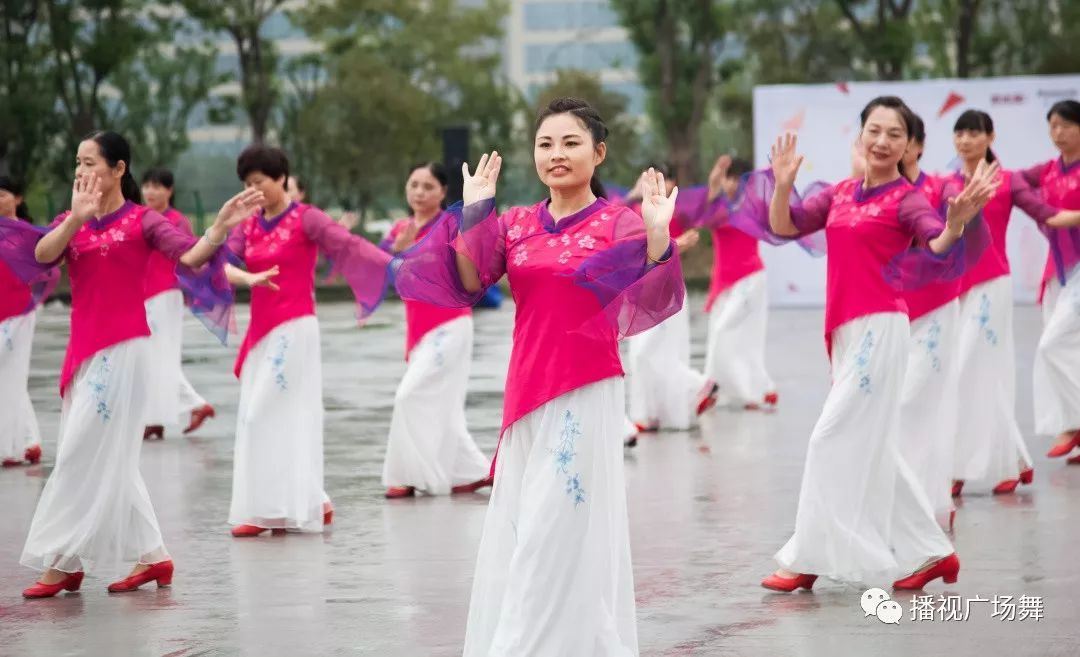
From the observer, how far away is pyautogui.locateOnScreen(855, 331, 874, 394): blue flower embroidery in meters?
7.19

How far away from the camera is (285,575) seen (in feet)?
25.8

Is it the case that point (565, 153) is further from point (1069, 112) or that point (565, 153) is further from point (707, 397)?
point (707, 397)

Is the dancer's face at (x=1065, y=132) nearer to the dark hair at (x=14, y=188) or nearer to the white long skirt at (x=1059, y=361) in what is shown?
the white long skirt at (x=1059, y=361)

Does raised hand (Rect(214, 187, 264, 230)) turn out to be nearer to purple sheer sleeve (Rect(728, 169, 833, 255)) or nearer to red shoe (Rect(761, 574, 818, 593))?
purple sheer sleeve (Rect(728, 169, 833, 255))

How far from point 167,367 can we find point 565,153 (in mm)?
7865

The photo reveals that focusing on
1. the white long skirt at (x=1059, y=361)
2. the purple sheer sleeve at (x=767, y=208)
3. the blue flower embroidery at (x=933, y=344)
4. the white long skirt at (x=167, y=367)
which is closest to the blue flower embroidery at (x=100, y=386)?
the purple sheer sleeve at (x=767, y=208)

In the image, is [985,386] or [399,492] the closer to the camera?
[985,386]

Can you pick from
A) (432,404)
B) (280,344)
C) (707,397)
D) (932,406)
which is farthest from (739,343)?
(280,344)

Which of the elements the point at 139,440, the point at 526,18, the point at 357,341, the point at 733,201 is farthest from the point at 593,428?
the point at 526,18

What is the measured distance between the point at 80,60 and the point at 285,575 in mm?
27071

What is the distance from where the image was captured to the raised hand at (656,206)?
534 centimetres

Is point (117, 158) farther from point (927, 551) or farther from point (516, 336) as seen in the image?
point (927, 551)

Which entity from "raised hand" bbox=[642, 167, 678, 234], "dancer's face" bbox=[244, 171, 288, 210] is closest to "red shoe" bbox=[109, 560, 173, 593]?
"dancer's face" bbox=[244, 171, 288, 210]

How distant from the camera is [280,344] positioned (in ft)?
29.6
